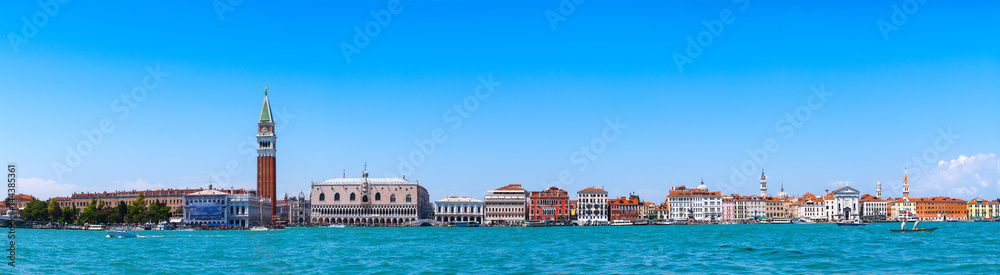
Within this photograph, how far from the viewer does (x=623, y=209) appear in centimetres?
12775

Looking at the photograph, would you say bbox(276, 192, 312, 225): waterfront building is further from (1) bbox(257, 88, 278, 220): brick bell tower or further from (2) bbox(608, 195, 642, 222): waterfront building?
(2) bbox(608, 195, 642, 222): waterfront building

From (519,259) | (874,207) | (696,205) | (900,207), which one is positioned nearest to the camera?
(519,259)

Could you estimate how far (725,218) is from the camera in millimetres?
133375

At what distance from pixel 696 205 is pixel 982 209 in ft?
193

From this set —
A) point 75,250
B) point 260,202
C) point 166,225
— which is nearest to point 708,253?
point 75,250

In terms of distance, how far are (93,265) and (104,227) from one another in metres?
56.9

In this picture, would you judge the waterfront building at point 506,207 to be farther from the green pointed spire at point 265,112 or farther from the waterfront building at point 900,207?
the waterfront building at point 900,207

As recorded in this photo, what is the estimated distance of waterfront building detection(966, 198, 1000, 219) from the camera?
155500 millimetres

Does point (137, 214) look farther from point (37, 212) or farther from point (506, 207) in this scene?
point (506, 207)

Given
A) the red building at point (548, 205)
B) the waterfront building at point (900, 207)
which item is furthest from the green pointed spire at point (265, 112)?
the waterfront building at point (900, 207)

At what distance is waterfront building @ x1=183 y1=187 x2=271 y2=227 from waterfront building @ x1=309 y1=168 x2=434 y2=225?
1848 cm

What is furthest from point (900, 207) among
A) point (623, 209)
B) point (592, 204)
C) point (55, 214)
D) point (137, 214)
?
point (55, 214)

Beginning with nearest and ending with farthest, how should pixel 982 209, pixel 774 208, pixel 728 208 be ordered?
pixel 728 208, pixel 774 208, pixel 982 209

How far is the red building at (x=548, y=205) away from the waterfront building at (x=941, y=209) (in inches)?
2610
